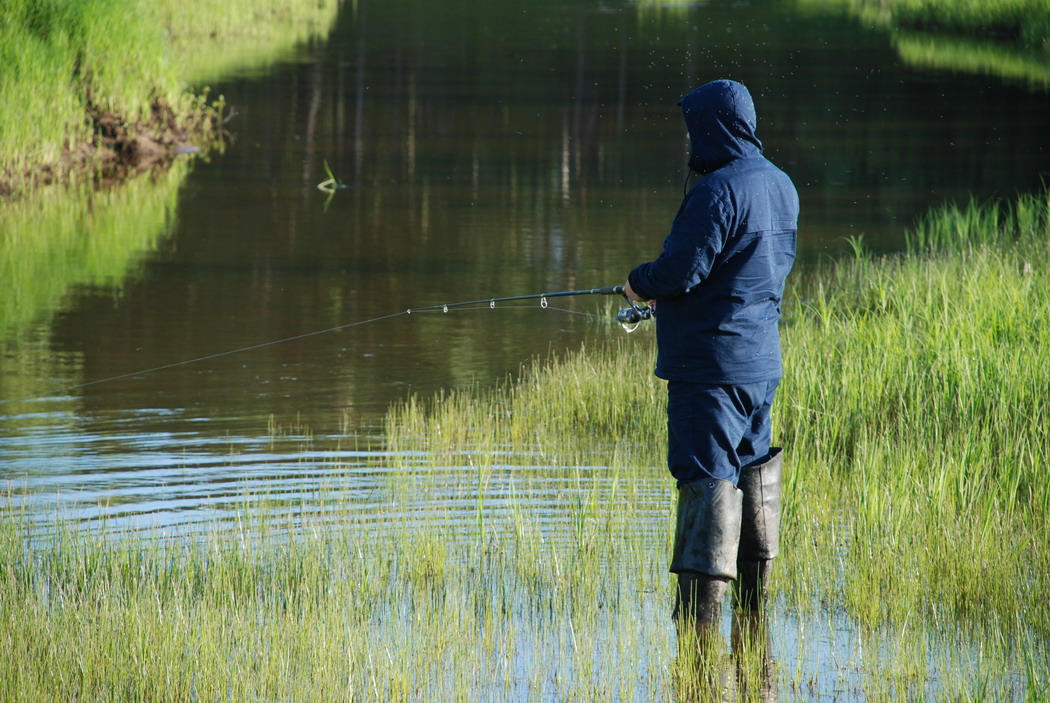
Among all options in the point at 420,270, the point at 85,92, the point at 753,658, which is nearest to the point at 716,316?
the point at 753,658

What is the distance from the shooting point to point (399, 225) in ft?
50.4

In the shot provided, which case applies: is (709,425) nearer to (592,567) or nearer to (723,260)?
(723,260)

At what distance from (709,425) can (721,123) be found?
39.9 inches

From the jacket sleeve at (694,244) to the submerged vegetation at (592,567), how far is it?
4.00 feet

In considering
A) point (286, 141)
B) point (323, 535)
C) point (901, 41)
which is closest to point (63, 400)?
point (323, 535)

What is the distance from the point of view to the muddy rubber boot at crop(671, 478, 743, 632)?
4672 mm

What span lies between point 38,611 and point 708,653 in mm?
2224

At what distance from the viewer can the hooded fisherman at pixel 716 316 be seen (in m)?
4.58

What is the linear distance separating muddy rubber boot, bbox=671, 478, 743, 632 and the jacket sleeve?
2.25 feet

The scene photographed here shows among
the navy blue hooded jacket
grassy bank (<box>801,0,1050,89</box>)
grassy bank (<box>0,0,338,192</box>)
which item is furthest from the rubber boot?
grassy bank (<box>801,0,1050,89</box>)

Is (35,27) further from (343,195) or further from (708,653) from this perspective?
(708,653)

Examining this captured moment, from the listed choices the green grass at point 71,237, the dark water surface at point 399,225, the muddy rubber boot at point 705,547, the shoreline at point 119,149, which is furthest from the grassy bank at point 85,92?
the muddy rubber boot at point 705,547

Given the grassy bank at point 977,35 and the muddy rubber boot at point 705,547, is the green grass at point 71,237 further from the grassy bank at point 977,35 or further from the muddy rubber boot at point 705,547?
the grassy bank at point 977,35

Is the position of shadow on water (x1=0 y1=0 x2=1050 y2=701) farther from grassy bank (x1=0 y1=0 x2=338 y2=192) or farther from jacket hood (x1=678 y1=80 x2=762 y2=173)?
jacket hood (x1=678 y1=80 x2=762 y2=173)
